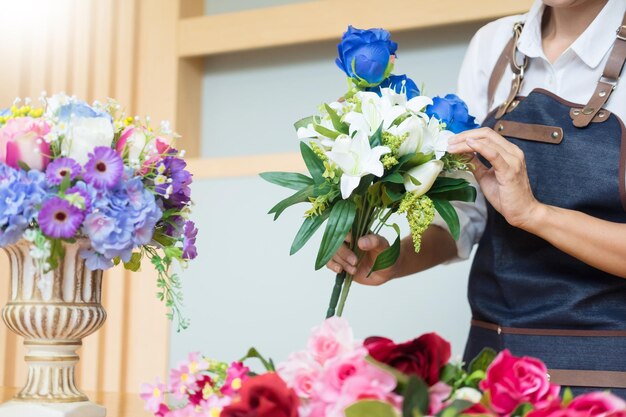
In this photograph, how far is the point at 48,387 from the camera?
3.79ft

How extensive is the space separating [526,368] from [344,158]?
1.46ft

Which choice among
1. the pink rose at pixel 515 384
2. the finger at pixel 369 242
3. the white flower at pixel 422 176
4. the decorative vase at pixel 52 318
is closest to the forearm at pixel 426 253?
the finger at pixel 369 242

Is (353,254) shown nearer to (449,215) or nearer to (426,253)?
(449,215)

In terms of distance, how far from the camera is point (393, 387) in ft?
1.98

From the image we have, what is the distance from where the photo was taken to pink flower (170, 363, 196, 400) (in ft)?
2.53

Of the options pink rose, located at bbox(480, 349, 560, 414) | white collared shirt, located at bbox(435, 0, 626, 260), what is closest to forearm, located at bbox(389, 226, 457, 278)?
white collared shirt, located at bbox(435, 0, 626, 260)

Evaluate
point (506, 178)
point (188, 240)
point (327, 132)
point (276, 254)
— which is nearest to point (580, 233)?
point (506, 178)

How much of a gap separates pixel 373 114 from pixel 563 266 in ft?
1.81

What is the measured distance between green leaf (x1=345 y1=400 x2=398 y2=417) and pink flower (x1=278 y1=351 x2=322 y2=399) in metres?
0.07

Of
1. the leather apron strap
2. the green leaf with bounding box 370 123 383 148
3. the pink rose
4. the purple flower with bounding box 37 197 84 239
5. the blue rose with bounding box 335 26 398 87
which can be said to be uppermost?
the blue rose with bounding box 335 26 398 87

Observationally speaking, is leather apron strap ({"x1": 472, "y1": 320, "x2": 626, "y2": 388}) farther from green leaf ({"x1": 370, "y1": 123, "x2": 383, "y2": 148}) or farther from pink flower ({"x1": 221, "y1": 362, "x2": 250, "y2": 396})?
pink flower ({"x1": 221, "y1": 362, "x2": 250, "y2": 396})

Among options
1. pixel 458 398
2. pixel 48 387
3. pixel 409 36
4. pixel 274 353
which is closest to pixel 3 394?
pixel 48 387

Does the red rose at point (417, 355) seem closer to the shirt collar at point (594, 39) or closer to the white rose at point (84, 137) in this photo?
the white rose at point (84, 137)

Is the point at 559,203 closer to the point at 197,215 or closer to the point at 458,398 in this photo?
the point at 458,398
